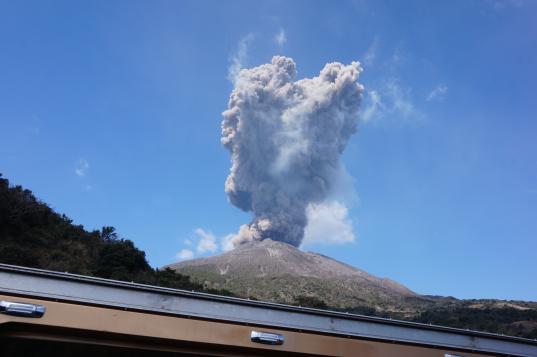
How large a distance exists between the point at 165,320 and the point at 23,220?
2413 centimetres

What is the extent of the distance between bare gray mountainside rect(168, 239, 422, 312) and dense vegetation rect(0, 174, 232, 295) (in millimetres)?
25996

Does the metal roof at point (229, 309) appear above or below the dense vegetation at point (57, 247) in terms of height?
below

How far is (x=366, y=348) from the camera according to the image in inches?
368

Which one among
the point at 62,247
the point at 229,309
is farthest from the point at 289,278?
the point at 229,309

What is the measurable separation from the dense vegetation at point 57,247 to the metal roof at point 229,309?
1707cm

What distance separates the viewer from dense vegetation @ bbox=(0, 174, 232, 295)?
2595 centimetres

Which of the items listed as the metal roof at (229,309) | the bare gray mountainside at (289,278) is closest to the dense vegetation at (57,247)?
the metal roof at (229,309)

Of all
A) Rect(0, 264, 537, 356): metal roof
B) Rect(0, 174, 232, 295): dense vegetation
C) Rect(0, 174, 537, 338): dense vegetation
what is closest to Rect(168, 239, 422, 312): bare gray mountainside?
Rect(0, 174, 537, 338): dense vegetation

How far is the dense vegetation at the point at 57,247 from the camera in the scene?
26.0m

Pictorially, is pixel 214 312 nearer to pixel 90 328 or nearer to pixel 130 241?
pixel 90 328

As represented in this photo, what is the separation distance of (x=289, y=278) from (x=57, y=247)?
5792cm

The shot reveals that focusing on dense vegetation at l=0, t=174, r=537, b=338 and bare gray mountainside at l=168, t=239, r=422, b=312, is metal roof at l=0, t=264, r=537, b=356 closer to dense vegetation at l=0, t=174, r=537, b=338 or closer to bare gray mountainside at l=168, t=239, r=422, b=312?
dense vegetation at l=0, t=174, r=537, b=338

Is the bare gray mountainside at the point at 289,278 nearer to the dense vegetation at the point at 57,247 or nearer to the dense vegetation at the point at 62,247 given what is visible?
the dense vegetation at the point at 62,247

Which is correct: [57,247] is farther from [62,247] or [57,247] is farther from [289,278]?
[289,278]
